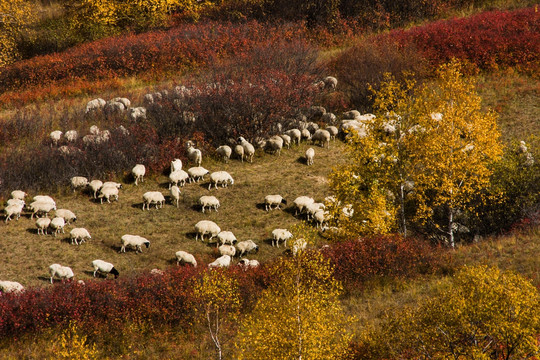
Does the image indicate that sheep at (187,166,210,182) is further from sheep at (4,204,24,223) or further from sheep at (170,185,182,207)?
sheep at (4,204,24,223)

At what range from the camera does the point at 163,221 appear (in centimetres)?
2920

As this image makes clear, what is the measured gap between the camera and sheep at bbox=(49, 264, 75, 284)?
76.4 ft

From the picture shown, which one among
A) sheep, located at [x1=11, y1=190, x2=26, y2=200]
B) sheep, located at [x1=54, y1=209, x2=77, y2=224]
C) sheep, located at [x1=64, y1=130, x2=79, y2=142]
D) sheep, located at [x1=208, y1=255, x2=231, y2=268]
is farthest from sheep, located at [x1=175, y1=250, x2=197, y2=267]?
sheep, located at [x1=64, y1=130, x2=79, y2=142]

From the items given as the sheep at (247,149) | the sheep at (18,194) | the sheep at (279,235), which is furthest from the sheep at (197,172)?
the sheep at (18,194)

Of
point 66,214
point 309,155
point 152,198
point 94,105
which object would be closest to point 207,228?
point 152,198

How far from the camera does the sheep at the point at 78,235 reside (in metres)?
26.2

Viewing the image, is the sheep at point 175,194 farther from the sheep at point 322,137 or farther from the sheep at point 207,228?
Answer: the sheep at point 322,137

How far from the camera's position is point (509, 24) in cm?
4803

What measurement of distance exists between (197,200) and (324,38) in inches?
1096

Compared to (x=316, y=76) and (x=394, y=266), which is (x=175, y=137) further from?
(x=394, y=266)

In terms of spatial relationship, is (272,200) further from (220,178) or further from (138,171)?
(138,171)

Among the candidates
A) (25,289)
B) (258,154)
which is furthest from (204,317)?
(258,154)

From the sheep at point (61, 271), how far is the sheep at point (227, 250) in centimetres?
609

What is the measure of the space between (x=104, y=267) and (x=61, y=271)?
5.28 ft
